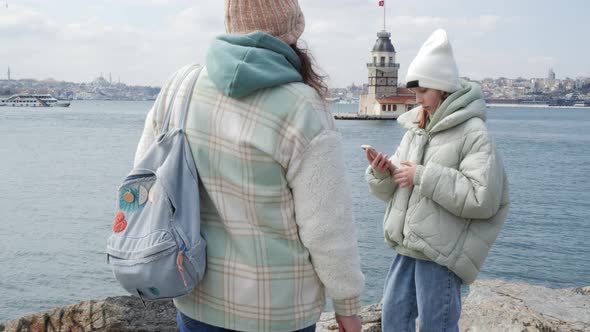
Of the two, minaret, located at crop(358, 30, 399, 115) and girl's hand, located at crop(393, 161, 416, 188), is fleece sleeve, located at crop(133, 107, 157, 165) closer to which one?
girl's hand, located at crop(393, 161, 416, 188)

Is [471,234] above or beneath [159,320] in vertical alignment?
above

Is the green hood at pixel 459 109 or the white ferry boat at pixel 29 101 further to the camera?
the white ferry boat at pixel 29 101

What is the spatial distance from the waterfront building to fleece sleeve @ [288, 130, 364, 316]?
89884mm

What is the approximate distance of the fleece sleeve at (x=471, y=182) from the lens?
→ 2.61 m

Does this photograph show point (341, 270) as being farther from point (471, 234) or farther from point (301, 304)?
point (471, 234)

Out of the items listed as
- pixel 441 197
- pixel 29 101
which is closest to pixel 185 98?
pixel 441 197

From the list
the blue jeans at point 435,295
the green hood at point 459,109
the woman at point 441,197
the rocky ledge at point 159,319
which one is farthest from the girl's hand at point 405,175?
the rocky ledge at point 159,319

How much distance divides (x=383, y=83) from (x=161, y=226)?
3653 inches

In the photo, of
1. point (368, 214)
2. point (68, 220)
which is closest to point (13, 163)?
point (68, 220)

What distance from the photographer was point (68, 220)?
57.6 feet

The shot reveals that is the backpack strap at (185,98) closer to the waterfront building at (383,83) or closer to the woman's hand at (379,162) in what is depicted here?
the woman's hand at (379,162)

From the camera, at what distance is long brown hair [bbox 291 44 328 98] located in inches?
68.5

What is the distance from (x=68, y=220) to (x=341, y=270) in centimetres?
1699

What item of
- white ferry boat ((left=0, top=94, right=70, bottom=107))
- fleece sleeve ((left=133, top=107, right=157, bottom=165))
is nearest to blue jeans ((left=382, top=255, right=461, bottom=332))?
fleece sleeve ((left=133, top=107, right=157, bottom=165))
